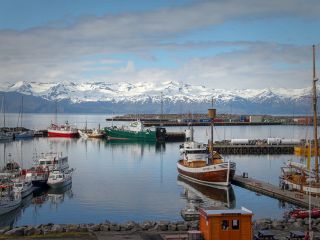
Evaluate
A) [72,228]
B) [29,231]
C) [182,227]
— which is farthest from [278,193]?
[29,231]

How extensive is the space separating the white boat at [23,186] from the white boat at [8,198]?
3.05ft

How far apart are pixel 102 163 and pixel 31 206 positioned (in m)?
30.2

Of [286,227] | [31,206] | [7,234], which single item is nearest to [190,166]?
[31,206]

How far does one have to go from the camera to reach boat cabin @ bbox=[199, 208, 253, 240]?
73.8ft

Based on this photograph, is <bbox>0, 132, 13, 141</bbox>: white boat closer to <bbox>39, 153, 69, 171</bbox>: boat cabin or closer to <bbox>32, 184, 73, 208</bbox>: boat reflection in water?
<bbox>39, 153, 69, 171</bbox>: boat cabin

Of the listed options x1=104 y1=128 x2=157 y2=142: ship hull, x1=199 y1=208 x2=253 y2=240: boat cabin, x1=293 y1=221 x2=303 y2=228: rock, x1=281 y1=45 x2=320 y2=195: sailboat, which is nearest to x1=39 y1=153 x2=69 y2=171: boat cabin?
x1=281 y1=45 x2=320 y2=195: sailboat

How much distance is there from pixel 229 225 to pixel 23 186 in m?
24.4

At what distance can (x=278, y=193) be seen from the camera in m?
42.0

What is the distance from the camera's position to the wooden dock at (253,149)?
88125mm

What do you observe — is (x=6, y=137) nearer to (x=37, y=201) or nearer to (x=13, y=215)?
(x=37, y=201)

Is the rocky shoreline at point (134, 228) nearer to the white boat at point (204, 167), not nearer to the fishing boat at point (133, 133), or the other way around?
the white boat at point (204, 167)

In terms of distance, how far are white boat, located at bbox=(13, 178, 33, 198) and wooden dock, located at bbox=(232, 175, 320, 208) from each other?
62.5ft

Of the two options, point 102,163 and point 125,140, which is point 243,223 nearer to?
point 102,163

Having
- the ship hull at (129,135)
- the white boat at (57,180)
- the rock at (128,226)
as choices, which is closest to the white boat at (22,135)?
the ship hull at (129,135)
